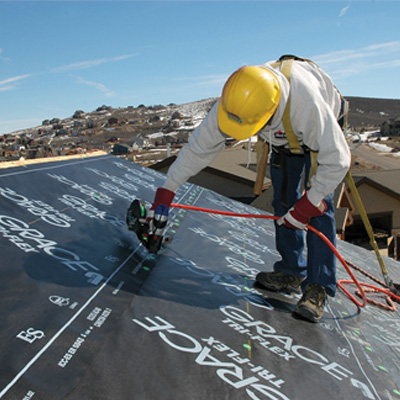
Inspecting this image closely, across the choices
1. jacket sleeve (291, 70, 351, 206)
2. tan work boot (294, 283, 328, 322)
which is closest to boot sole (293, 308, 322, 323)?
tan work boot (294, 283, 328, 322)

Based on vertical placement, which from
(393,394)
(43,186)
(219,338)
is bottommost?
(393,394)

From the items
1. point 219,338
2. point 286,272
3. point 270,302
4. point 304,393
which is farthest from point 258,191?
point 304,393

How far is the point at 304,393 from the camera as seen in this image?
161 cm

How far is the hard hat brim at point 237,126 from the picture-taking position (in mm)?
2004

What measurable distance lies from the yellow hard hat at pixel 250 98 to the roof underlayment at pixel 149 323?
1112 millimetres

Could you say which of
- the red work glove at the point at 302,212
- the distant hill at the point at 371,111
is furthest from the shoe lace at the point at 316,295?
the distant hill at the point at 371,111

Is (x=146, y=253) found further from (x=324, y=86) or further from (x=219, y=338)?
(x=324, y=86)

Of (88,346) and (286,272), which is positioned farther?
(286,272)

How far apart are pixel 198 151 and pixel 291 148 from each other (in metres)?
0.68

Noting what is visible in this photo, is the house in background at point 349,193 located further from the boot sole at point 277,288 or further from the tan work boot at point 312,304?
the tan work boot at point 312,304

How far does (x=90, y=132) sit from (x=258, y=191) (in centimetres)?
11474

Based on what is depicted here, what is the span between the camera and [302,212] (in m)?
2.25

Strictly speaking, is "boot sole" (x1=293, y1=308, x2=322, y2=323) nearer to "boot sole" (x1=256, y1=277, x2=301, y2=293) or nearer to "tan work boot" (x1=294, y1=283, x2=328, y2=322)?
"tan work boot" (x1=294, y1=283, x2=328, y2=322)

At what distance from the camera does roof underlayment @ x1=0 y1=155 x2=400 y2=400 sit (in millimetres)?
1464
